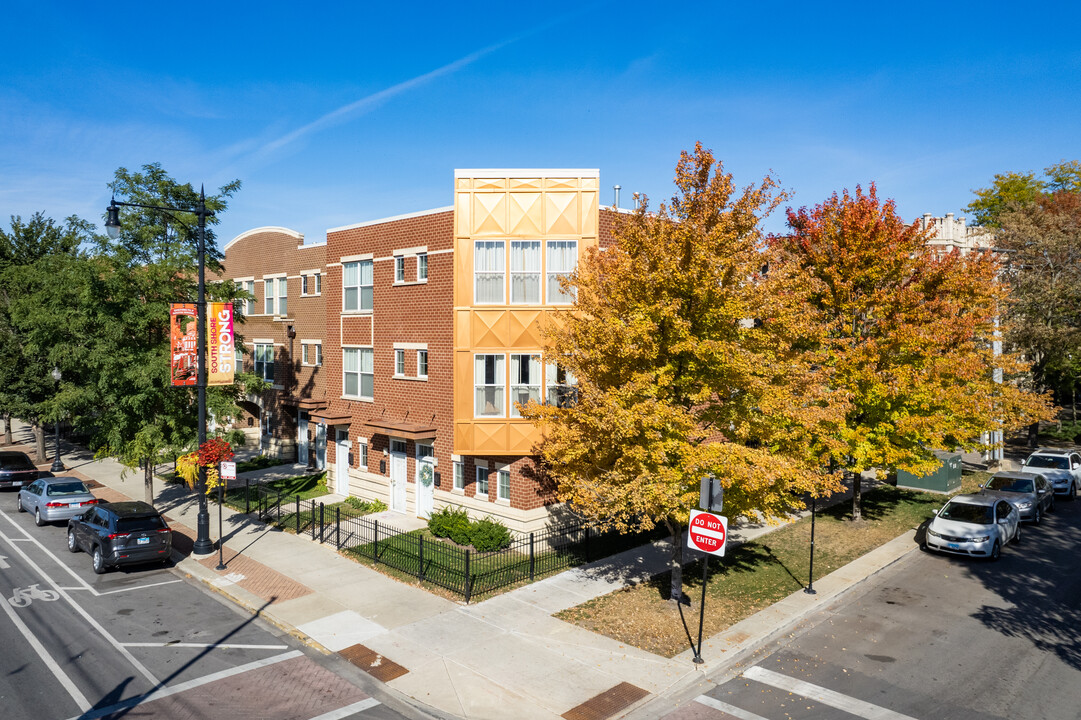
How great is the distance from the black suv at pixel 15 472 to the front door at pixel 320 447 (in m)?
11.7

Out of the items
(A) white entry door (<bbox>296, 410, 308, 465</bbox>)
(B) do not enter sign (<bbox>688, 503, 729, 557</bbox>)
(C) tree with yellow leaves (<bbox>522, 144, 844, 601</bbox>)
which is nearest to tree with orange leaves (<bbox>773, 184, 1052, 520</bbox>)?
(C) tree with yellow leaves (<bbox>522, 144, 844, 601</bbox>)

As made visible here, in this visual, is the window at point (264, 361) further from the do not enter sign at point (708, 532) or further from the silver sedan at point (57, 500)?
the do not enter sign at point (708, 532)

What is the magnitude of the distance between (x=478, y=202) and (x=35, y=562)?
1606cm

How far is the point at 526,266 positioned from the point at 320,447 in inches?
570

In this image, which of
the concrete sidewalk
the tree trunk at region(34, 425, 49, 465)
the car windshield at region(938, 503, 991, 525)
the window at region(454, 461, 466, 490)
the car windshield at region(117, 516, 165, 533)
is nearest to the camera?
the concrete sidewalk

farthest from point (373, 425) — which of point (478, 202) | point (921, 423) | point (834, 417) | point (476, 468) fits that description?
point (921, 423)

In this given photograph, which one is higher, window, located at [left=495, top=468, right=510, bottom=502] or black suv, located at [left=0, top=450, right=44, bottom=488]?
window, located at [left=495, top=468, right=510, bottom=502]

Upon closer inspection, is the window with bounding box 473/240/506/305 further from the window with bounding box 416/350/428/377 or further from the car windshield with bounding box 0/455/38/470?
the car windshield with bounding box 0/455/38/470

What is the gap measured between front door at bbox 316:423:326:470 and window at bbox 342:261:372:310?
19.9 ft

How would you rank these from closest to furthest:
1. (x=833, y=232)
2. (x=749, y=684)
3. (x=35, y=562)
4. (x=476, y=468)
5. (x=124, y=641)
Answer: (x=749, y=684) → (x=124, y=641) → (x=35, y=562) → (x=833, y=232) → (x=476, y=468)

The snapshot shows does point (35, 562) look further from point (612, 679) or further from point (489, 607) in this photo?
point (612, 679)

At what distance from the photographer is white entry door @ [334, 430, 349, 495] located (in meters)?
26.9

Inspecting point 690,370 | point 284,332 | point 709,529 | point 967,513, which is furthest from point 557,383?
point 284,332

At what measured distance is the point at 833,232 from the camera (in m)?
20.4
